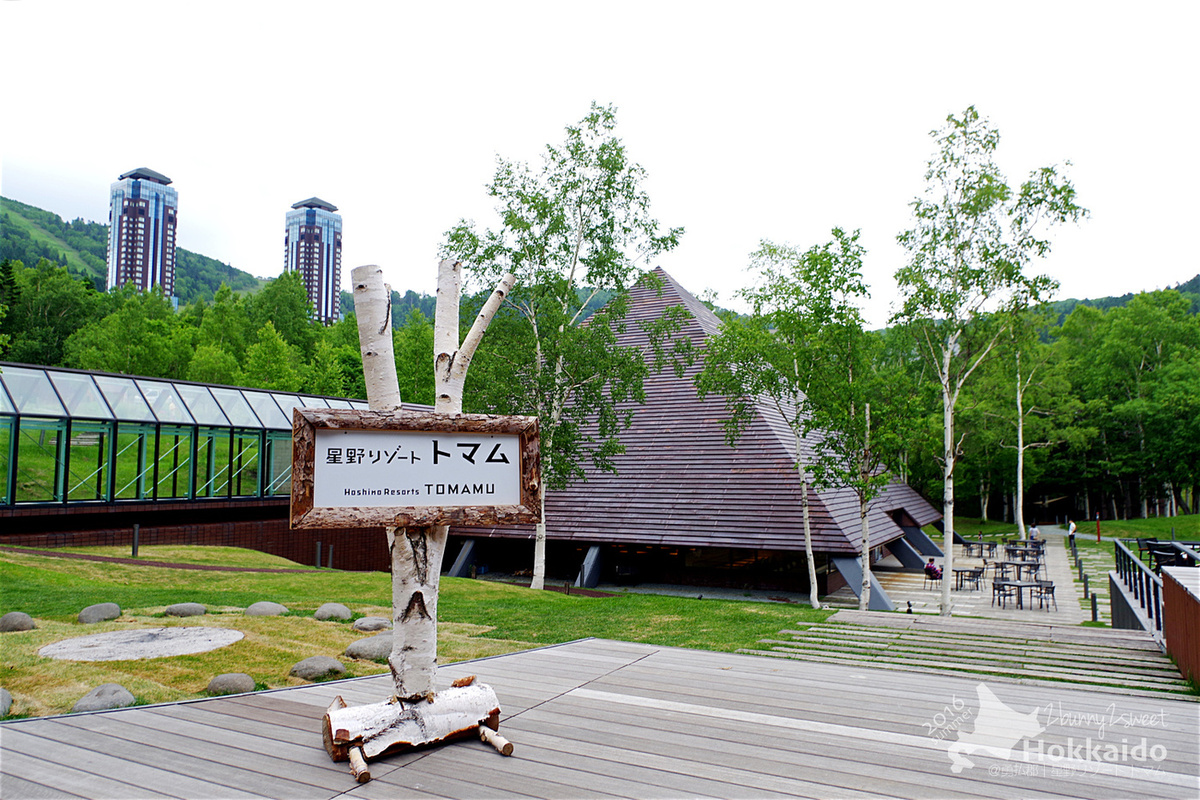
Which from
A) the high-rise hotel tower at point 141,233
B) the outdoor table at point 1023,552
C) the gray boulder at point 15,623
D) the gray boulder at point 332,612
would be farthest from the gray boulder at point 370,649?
the high-rise hotel tower at point 141,233

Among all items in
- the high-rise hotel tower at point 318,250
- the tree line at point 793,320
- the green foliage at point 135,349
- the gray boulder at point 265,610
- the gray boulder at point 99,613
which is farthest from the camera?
the high-rise hotel tower at point 318,250

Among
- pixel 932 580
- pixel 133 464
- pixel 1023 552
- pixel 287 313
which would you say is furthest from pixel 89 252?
pixel 1023 552

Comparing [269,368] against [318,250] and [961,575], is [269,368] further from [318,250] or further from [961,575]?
[318,250]

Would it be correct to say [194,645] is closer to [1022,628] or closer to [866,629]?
[866,629]

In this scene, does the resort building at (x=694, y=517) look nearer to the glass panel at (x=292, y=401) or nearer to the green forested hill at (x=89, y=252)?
the glass panel at (x=292, y=401)

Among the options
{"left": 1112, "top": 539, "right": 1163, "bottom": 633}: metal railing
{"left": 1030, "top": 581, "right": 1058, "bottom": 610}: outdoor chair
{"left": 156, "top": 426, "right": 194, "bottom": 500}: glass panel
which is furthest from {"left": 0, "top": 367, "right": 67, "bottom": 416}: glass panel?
{"left": 1030, "top": 581, "right": 1058, "bottom": 610}: outdoor chair

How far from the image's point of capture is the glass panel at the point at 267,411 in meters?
18.3

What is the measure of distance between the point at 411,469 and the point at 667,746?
1992 mm

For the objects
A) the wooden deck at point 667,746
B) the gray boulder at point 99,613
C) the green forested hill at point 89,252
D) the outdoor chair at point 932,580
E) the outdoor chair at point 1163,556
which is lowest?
the outdoor chair at point 932,580

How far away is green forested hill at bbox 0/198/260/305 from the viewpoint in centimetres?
10825

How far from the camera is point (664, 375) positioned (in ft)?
70.0

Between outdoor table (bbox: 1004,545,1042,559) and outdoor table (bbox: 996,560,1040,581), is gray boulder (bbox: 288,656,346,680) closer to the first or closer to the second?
outdoor table (bbox: 996,560,1040,581)

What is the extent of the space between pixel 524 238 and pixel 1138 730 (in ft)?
44.1

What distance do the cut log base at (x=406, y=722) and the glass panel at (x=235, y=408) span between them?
53.2 feet
